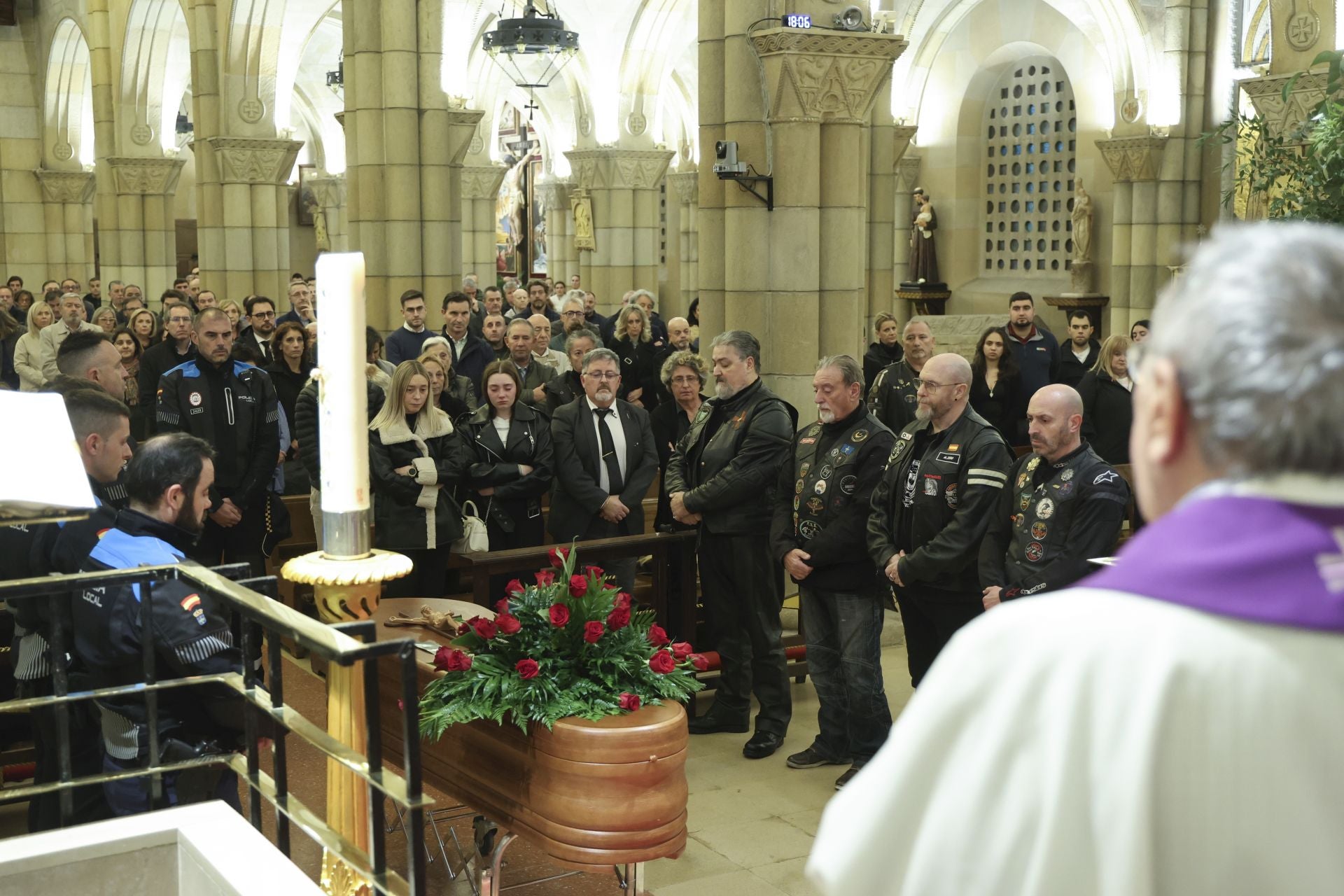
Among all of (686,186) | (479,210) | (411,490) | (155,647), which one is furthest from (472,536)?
(686,186)

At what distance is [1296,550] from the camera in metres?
1.12

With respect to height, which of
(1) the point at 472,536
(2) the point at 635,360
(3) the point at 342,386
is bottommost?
(1) the point at 472,536

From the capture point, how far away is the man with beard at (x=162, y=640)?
3.31 meters

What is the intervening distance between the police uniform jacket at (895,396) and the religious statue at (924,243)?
1546 cm

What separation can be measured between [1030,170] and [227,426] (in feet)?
57.7

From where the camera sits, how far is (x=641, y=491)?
6.49 meters

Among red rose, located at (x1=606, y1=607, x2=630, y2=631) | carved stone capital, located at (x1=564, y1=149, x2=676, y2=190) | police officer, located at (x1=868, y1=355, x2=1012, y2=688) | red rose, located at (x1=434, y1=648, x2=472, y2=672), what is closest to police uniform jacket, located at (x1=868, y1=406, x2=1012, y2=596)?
police officer, located at (x1=868, y1=355, x2=1012, y2=688)

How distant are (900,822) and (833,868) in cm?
7

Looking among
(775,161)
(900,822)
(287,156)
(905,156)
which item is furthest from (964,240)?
(900,822)

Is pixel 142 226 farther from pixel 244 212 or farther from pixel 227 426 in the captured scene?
pixel 227 426

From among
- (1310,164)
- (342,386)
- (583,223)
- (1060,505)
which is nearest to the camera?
(342,386)

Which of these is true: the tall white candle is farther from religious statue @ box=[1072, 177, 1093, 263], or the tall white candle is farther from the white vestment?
religious statue @ box=[1072, 177, 1093, 263]

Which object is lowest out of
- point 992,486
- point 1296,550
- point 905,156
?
point 992,486

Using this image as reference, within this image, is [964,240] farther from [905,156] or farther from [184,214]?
[184,214]
